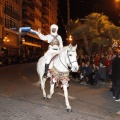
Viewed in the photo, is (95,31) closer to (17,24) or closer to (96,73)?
(96,73)

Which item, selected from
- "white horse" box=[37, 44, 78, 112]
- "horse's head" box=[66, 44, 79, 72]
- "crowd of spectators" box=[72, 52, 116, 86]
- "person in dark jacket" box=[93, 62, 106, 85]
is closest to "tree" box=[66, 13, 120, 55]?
"crowd of spectators" box=[72, 52, 116, 86]

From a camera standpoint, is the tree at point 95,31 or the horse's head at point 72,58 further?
the tree at point 95,31

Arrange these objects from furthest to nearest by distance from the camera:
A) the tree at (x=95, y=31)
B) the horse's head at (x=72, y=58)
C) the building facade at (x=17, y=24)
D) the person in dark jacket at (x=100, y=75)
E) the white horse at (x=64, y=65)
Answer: the building facade at (x=17, y=24), the tree at (x=95, y=31), the person in dark jacket at (x=100, y=75), the white horse at (x=64, y=65), the horse's head at (x=72, y=58)

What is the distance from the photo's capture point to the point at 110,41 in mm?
24953

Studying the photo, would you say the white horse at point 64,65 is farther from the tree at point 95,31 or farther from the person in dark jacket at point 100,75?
the tree at point 95,31

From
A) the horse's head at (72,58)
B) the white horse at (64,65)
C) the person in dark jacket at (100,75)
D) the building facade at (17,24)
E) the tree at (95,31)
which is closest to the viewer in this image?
the horse's head at (72,58)

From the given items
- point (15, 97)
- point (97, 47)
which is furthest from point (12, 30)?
point (15, 97)

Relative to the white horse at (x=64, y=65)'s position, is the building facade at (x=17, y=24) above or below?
above

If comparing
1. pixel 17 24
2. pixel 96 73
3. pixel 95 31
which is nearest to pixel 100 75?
pixel 96 73

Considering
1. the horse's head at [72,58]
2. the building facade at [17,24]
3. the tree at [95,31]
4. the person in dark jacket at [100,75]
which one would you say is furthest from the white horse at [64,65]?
the building facade at [17,24]

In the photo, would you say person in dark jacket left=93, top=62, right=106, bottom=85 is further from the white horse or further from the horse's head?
the horse's head

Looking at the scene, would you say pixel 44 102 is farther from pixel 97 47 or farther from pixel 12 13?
pixel 12 13

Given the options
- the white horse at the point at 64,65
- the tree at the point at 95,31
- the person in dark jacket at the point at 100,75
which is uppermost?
the tree at the point at 95,31

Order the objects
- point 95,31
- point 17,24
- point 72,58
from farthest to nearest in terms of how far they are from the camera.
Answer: point 17,24 < point 95,31 < point 72,58
